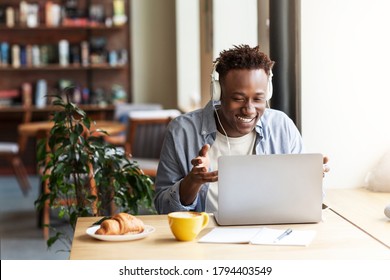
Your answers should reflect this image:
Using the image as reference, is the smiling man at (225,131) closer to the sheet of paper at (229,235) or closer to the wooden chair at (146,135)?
the sheet of paper at (229,235)

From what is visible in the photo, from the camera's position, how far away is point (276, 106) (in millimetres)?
3477

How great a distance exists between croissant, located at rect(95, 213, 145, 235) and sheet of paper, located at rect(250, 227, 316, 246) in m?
0.33

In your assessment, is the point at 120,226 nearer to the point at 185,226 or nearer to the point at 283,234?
the point at 185,226

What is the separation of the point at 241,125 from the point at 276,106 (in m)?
0.95

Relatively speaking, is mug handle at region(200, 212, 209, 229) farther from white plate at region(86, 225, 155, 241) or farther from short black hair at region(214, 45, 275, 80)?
short black hair at region(214, 45, 275, 80)

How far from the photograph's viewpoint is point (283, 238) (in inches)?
80.9

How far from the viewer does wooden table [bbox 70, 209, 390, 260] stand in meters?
1.90

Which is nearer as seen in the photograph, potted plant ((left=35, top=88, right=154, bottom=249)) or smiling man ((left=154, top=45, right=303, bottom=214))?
smiling man ((left=154, top=45, right=303, bottom=214))

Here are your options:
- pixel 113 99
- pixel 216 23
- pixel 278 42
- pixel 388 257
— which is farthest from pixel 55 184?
pixel 113 99

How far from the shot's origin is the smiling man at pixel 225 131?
8.25 feet

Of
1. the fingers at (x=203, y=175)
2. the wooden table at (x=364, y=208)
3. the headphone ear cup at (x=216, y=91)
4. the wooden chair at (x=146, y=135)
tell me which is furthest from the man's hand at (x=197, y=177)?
the wooden chair at (x=146, y=135)

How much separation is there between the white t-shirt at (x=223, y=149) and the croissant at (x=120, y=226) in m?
0.56

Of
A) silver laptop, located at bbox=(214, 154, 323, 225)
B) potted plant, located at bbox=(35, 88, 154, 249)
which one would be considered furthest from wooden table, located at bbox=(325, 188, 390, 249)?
potted plant, located at bbox=(35, 88, 154, 249)

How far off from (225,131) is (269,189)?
51cm
